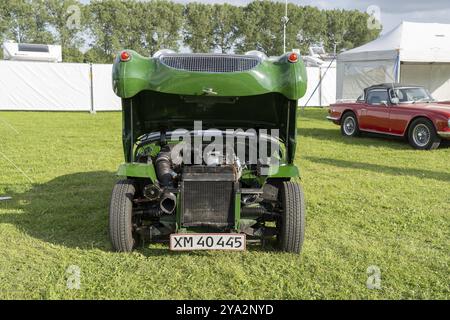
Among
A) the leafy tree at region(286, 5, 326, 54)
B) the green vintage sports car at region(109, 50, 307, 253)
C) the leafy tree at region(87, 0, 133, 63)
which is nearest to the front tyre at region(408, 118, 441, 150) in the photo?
the green vintage sports car at region(109, 50, 307, 253)

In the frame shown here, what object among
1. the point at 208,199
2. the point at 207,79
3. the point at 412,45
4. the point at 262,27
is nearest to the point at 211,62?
the point at 207,79

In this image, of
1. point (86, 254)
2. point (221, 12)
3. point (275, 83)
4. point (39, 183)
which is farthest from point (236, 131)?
point (221, 12)

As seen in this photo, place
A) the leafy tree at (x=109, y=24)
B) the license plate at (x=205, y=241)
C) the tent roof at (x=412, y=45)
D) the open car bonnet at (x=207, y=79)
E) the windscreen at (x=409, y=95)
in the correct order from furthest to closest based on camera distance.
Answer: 1. the leafy tree at (x=109, y=24)
2. the tent roof at (x=412, y=45)
3. the windscreen at (x=409, y=95)
4. the open car bonnet at (x=207, y=79)
5. the license plate at (x=205, y=241)

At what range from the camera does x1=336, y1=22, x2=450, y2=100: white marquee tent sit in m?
15.3

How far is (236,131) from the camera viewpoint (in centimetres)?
502

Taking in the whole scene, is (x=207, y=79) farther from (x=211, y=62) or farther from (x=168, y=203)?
(x=168, y=203)

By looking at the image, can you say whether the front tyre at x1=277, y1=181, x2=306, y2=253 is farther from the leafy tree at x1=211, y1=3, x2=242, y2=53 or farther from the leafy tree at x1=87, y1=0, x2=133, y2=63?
the leafy tree at x1=211, y1=3, x2=242, y2=53

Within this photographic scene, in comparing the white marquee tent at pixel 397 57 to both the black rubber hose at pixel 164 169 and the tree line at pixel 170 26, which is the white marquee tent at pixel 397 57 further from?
the tree line at pixel 170 26

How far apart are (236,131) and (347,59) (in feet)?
44.3

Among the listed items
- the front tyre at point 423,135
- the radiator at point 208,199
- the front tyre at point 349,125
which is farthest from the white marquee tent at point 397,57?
the radiator at point 208,199

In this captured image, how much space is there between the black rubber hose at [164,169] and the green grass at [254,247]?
2.12ft

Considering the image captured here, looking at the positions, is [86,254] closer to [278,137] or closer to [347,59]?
[278,137]

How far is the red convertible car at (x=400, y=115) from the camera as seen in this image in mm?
10266

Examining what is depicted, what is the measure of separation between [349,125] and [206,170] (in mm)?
9540
